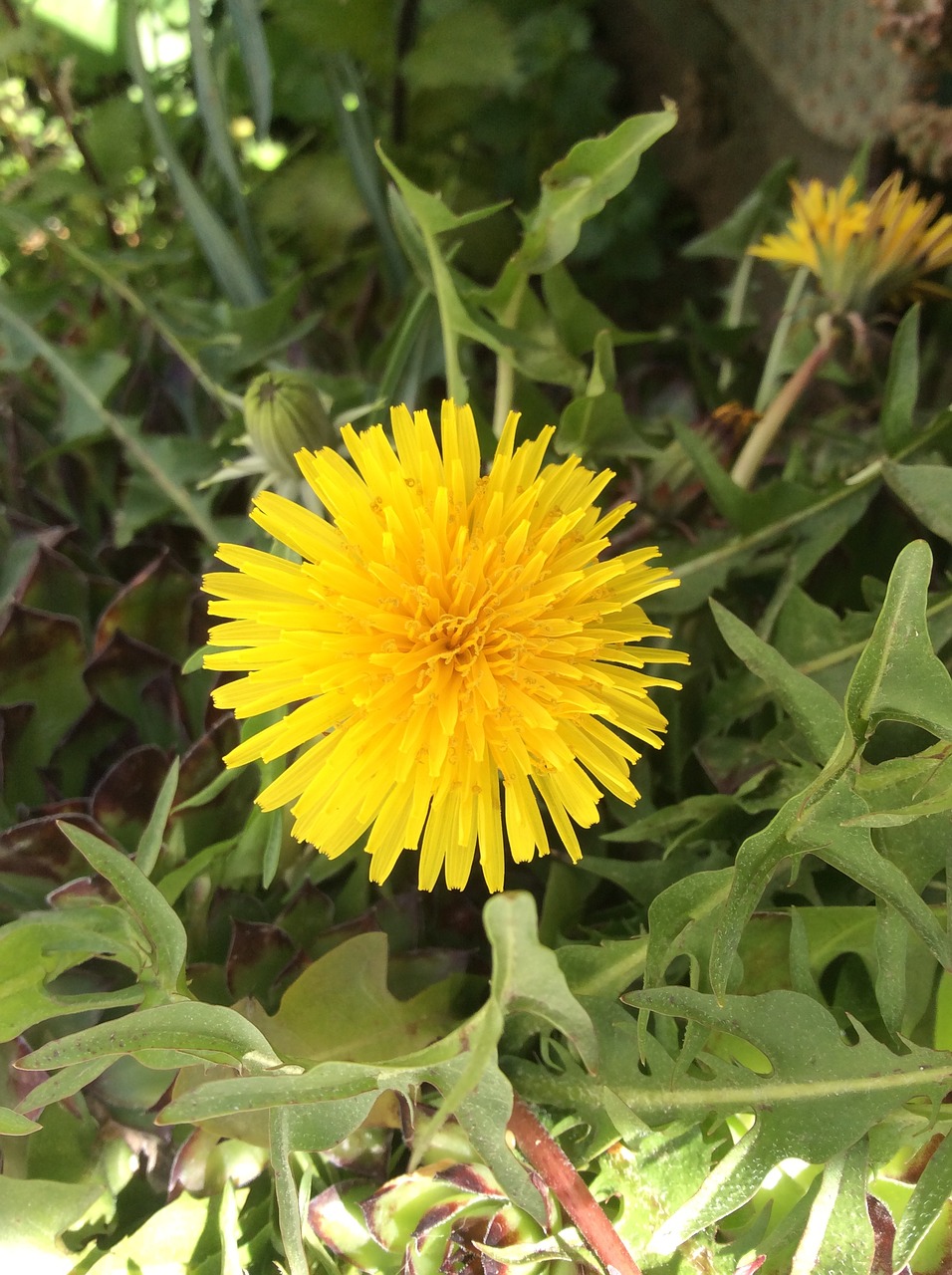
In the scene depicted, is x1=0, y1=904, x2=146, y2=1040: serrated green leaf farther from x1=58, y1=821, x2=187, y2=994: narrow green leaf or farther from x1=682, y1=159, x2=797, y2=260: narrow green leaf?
x1=682, y1=159, x2=797, y2=260: narrow green leaf

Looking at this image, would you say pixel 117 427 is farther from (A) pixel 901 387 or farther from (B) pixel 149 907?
(A) pixel 901 387

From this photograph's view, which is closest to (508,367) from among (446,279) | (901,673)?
(446,279)

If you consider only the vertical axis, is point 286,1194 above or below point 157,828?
below

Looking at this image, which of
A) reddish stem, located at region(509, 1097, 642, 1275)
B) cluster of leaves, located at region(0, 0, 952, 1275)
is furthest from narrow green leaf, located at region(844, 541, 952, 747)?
reddish stem, located at region(509, 1097, 642, 1275)

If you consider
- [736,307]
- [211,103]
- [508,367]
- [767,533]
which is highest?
[211,103]

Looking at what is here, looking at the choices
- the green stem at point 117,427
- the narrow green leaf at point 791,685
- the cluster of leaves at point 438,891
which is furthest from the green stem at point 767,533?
the green stem at point 117,427

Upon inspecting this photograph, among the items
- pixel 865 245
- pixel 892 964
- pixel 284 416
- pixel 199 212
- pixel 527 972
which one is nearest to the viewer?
pixel 527 972
